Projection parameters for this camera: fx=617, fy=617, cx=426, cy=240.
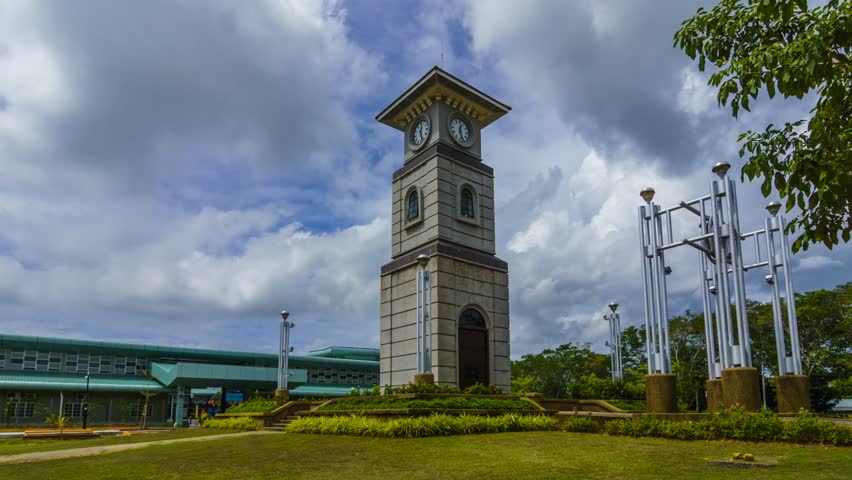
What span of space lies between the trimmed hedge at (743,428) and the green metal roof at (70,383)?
41044mm

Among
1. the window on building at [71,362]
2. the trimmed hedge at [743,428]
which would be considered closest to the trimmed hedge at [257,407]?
the trimmed hedge at [743,428]

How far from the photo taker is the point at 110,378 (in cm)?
4769

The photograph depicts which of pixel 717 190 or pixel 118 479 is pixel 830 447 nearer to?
pixel 717 190

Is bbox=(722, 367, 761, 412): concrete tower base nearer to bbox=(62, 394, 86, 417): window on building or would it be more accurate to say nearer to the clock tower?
the clock tower

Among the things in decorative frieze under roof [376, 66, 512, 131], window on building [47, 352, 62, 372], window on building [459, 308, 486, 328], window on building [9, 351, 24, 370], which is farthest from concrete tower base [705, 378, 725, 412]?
window on building [9, 351, 24, 370]

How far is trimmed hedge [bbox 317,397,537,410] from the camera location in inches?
735

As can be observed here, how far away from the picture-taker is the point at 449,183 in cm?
2895

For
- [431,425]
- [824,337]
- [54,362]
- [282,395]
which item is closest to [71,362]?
[54,362]

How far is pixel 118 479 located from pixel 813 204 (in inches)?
430

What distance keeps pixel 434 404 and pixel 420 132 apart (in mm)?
16024

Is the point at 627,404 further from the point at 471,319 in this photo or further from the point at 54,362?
the point at 54,362

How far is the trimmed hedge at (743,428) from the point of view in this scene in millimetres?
12250

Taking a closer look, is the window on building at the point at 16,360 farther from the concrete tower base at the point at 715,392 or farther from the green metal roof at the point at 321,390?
the concrete tower base at the point at 715,392

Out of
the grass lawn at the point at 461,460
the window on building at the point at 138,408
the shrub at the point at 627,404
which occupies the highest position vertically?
the shrub at the point at 627,404
